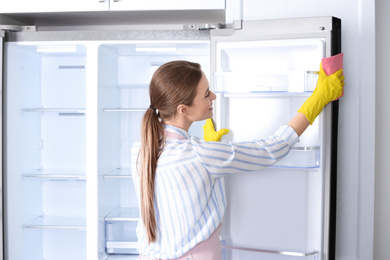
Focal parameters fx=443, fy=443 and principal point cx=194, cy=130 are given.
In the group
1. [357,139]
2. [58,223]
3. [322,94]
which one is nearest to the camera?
[322,94]

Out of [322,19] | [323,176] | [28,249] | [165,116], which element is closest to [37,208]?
[28,249]

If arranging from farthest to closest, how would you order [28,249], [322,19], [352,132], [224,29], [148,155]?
[28,249]
[352,132]
[224,29]
[322,19]
[148,155]

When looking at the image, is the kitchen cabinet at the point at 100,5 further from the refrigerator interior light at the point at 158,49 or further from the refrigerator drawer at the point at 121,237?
the refrigerator drawer at the point at 121,237

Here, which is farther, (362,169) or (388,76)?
(388,76)

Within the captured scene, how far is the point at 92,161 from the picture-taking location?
2.23 m

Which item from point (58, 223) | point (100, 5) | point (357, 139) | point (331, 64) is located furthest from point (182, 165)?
point (58, 223)

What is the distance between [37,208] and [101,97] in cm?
80

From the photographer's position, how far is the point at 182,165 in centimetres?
135

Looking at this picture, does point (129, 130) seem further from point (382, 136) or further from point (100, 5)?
point (382, 136)

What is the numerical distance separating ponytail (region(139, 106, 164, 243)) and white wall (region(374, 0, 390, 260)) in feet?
4.74

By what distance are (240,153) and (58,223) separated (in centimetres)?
147

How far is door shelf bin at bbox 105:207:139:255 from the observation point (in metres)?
A: 2.36

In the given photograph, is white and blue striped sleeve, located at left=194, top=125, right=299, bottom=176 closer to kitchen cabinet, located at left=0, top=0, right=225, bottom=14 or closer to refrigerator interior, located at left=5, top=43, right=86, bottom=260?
kitchen cabinet, located at left=0, top=0, right=225, bottom=14

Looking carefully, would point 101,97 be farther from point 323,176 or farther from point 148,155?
point 323,176
